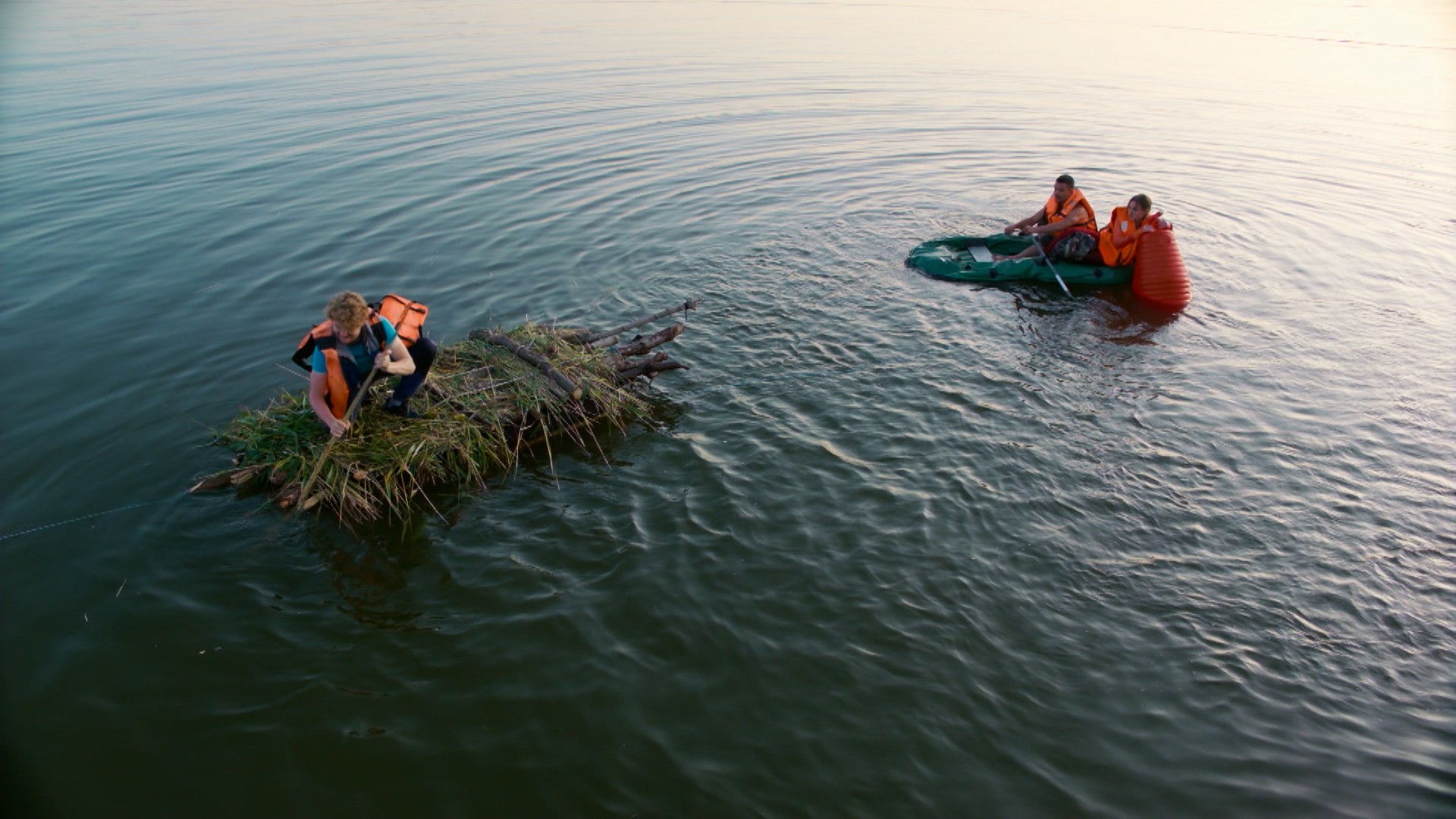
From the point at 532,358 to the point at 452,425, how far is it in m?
1.40

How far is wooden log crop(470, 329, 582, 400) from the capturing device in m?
9.94

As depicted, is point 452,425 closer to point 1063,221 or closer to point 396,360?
point 396,360

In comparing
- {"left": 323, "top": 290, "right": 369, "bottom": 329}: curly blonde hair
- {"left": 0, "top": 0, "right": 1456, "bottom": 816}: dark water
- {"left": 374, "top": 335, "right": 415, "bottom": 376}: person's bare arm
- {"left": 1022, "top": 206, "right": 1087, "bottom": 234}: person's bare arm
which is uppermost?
{"left": 323, "top": 290, "right": 369, "bottom": 329}: curly blonde hair

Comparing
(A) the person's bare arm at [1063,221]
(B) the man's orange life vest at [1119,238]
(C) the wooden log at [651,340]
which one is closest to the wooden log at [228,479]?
(C) the wooden log at [651,340]

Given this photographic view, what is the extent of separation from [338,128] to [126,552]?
59.5ft

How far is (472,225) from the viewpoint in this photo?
56.5 feet

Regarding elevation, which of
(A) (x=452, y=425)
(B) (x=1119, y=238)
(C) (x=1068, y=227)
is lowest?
(A) (x=452, y=425)

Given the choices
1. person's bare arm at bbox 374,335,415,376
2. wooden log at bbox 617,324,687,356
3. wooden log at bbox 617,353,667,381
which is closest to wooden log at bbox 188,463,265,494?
person's bare arm at bbox 374,335,415,376

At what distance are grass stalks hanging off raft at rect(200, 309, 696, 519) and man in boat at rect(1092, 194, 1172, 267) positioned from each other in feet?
26.3

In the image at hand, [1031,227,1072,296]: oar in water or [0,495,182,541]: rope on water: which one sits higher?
[1031,227,1072,296]: oar in water

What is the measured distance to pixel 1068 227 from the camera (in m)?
15.2

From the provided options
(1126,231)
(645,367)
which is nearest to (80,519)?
(645,367)

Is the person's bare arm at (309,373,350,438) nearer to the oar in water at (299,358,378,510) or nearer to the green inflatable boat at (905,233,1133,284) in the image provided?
the oar in water at (299,358,378,510)

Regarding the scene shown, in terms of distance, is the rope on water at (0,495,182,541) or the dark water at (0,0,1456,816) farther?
the rope on water at (0,495,182,541)
